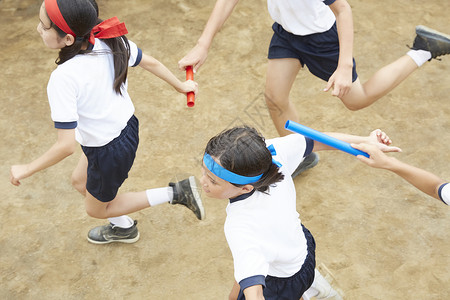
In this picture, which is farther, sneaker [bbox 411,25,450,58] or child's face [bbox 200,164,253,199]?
sneaker [bbox 411,25,450,58]

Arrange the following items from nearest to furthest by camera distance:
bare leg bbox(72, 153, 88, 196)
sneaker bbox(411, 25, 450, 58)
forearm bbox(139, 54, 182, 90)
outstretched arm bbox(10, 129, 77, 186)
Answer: outstretched arm bbox(10, 129, 77, 186) < forearm bbox(139, 54, 182, 90) < bare leg bbox(72, 153, 88, 196) < sneaker bbox(411, 25, 450, 58)

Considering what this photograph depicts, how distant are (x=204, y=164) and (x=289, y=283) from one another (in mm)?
563

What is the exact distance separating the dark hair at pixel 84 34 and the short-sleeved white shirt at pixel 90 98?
24mm

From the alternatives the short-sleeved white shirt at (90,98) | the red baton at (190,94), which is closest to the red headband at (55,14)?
the short-sleeved white shirt at (90,98)

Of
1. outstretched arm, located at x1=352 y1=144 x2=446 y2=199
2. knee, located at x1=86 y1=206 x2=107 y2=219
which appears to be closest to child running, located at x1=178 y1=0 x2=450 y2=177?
outstretched arm, located at x1=352 y1=144 x2=446 y2=199

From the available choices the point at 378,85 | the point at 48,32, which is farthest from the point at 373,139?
the point at 48,32

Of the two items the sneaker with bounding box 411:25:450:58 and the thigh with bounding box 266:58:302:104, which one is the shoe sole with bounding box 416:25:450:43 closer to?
the sneaker with bounding box 411:25:450:58

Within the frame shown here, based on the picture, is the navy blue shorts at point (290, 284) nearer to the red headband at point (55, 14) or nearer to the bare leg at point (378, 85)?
the bare leg at point (378, 85)

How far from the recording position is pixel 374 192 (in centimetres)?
319

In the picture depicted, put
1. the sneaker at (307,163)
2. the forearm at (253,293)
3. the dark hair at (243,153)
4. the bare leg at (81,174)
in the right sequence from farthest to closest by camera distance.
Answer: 1. the sneaker at (307,163)
2. the bare leg at (81,174)
3. the dark hair at (243,153)
4. the forearm at (253,293)

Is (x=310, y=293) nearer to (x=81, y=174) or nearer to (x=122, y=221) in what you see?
(x=122, y=221)

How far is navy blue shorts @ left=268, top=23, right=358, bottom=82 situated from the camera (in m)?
2.76

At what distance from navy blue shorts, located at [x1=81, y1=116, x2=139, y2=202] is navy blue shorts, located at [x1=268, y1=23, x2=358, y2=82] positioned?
0.81 meters

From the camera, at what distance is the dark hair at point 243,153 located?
1896mm
